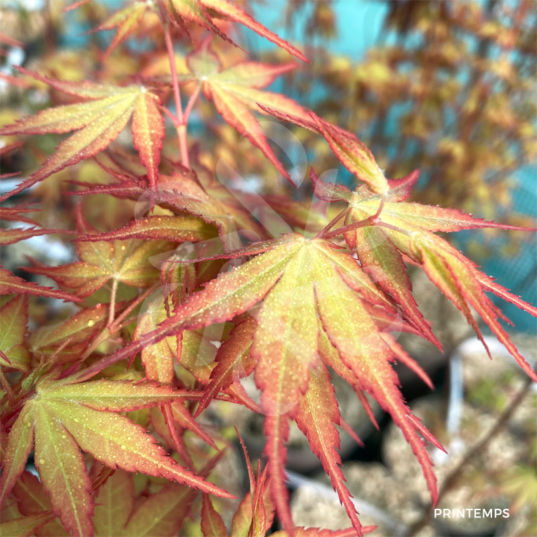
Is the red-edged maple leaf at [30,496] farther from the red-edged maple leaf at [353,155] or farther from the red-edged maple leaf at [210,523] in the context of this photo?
the red-edged maple leaf at [353,155]

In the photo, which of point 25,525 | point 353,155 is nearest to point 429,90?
point 353,155

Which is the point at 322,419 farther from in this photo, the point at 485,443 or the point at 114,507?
the point at 485,443

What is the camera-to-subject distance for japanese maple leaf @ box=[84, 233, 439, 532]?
28 cm

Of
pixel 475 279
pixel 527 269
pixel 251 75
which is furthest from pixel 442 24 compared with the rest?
pixel 475 279

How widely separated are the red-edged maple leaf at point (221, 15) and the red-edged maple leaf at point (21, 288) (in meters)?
0.25

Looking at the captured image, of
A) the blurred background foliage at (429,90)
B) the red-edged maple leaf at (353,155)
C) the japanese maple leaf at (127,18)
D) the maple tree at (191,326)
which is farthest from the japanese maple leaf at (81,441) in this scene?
the blurred background foliage at (429,90)

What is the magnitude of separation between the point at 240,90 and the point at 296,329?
0.32 m

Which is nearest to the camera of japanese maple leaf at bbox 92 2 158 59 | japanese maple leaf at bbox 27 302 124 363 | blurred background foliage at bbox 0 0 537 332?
japanese maple leaf at bbox 27 302 124 363

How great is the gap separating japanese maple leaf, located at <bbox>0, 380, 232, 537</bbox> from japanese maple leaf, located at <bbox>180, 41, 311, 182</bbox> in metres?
0.26

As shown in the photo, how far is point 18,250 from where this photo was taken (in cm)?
182

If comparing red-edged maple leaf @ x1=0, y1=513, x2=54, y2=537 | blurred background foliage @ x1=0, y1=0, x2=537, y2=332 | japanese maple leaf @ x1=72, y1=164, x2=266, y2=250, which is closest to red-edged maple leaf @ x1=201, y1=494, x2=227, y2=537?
red-edged maple leaf @ x1=0, y1=513, x2=54, y2=537

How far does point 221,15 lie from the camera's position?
401 mm

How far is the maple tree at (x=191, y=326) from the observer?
0.97ft

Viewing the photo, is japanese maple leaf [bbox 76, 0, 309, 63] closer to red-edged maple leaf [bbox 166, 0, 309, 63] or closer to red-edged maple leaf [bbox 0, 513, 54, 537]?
red-edged maple leaf [bbox 166, 0, 309, 63]
